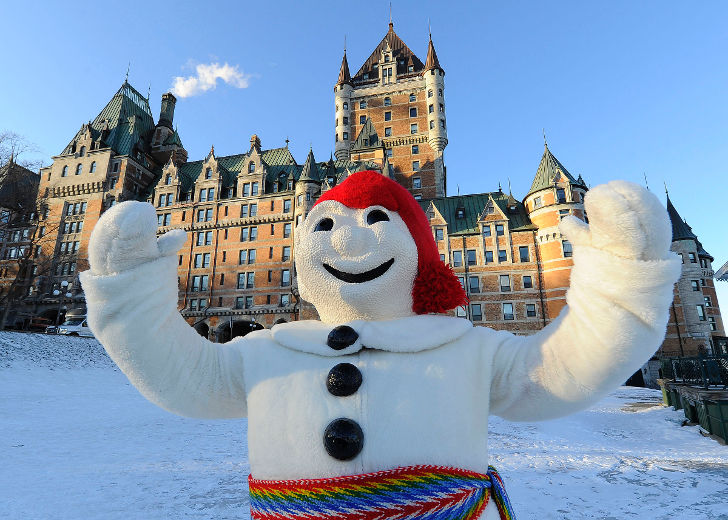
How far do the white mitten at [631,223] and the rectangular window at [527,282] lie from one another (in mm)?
28944

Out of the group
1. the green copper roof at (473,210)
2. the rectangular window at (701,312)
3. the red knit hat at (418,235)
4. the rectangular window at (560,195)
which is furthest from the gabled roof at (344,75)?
the red knit hat at (418,235)

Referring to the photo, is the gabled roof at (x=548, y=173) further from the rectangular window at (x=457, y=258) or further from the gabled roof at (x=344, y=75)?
the gabled roof at (x=344, y=75)

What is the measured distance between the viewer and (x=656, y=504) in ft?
15.8

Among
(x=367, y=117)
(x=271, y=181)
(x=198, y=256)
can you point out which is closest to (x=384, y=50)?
(x=367, y=117)

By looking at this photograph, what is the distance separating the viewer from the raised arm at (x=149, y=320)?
162cm

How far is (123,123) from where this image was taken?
42531 millimetres

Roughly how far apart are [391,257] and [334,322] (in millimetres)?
498

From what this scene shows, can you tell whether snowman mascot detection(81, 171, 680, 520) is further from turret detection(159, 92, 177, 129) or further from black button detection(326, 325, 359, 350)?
turret detection(159, 92, 177, 129)

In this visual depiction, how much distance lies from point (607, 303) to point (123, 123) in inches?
2018

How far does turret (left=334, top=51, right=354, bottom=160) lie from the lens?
3966 cm

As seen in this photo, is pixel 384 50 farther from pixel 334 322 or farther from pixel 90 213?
pixel 334 322

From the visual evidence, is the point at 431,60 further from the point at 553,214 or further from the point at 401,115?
the point at 553,214

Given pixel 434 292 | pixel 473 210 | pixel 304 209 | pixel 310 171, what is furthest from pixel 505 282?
pixel 434 292

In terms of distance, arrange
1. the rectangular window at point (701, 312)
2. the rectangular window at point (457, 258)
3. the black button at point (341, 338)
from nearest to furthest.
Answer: the black button at point (341, 338), the rectangular window at point (701, 312), the rectangular window at point (457, 258)
